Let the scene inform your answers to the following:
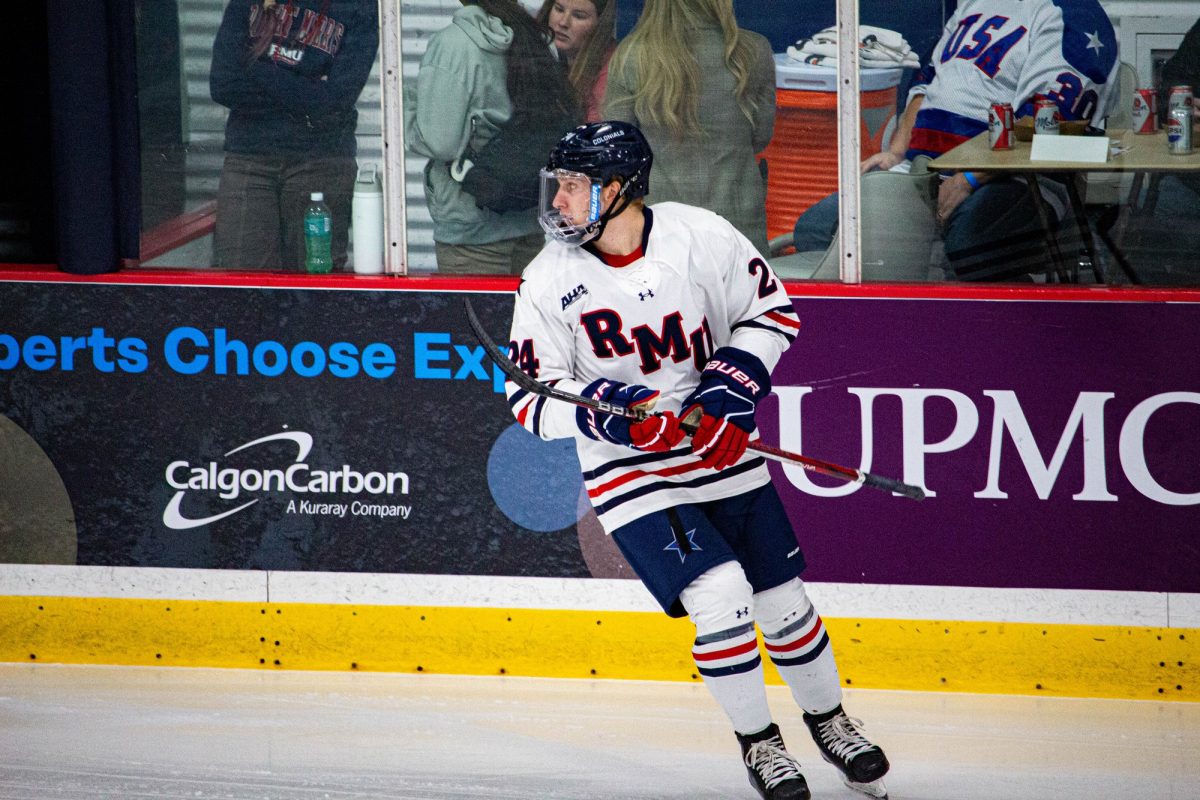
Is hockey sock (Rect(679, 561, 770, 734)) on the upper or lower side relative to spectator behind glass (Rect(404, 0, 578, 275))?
lower

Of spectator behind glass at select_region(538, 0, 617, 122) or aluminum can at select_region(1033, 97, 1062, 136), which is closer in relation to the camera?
aluminum can at select_region(1033, 97, 1062, 136)

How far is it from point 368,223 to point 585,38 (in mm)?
714

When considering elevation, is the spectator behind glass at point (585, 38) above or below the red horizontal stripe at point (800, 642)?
above

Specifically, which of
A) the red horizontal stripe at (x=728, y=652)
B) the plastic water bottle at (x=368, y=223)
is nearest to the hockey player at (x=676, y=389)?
the red horizontal stripe at (x=728, y=652)

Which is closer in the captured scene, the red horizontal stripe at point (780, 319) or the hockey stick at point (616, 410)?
the hockey stick at point (616, 410)

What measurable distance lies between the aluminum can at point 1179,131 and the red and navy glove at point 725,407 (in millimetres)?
1426

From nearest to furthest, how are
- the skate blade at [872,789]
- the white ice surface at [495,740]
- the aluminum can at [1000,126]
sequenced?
the skate blade at [872,789], the white ice surface at [495,740], the aluminum can at [1000,126]

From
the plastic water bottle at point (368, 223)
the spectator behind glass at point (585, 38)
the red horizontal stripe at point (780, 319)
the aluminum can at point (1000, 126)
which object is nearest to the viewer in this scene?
the red horizontal stripe at point (780, 319)

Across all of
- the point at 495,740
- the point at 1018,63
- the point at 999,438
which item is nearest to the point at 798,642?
the point at 495,740

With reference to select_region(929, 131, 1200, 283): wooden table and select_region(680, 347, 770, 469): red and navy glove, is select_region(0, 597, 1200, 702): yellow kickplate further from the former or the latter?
select_region(680, 347, 770, 469): red and navy glove

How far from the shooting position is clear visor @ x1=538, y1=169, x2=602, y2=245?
267cm

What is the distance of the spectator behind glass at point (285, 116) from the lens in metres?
3.74

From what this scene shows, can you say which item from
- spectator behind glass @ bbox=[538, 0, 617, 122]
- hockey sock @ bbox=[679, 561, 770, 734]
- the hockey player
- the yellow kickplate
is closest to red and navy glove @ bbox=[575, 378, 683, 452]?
the hockey player

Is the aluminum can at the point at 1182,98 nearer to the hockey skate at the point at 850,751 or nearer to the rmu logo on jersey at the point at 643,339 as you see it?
the rmu logo on jersey at the point at 643,339
